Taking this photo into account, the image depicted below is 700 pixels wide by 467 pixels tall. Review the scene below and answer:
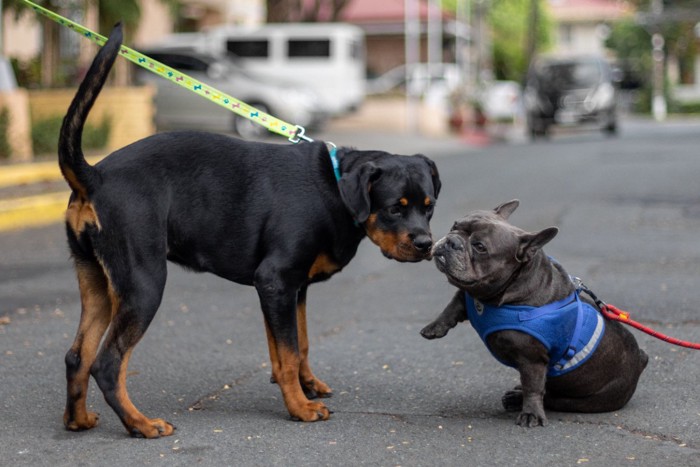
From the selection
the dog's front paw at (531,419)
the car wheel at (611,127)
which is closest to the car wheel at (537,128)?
the car wheel at (611,127)

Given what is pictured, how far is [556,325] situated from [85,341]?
73.8 inches

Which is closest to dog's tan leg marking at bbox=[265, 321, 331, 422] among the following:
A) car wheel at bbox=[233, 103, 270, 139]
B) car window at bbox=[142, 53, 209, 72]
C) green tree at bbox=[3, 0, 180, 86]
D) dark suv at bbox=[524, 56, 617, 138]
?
green tree at bbox=[3, 0, 180, 86]

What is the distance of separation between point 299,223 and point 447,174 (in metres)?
→ 12.7

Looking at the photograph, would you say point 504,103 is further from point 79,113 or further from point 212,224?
point 79,113

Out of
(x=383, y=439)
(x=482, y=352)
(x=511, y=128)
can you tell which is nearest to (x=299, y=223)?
(x=383, y=439)

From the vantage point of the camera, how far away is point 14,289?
7902 millimetres

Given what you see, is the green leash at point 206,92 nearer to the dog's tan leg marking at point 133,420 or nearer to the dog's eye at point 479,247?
the dog's eye at point 479,247

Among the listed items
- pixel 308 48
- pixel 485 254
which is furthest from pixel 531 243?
pixel 308 48

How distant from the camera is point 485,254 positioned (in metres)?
4.32

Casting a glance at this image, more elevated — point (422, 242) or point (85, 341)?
point (422, 242)

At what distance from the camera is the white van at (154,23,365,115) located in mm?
32094

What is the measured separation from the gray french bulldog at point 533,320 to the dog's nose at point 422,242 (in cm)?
5

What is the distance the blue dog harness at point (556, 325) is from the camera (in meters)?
4.35

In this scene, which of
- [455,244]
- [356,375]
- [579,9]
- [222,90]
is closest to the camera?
[455,244]
